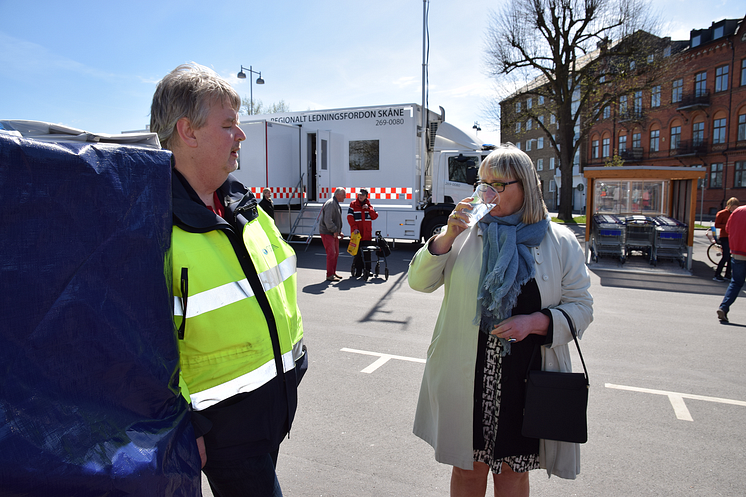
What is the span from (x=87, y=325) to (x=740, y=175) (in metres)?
42.0

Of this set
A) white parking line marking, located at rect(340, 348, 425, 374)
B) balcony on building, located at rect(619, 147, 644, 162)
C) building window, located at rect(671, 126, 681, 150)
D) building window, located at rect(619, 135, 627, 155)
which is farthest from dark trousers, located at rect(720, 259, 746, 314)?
building window, located at rect(619, 135, 627, 155)

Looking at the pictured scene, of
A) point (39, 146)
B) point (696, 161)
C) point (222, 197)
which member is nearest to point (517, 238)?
point (222, 197)

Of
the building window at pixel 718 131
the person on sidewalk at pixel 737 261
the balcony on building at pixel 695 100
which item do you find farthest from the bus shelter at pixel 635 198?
the balcony on building at pixel 695 100

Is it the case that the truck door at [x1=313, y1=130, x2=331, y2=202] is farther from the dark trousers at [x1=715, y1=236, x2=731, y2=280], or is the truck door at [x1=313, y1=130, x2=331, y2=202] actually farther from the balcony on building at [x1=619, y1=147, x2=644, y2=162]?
the balcony on building at [x1=619, y1=147, x2=644, y2=162]

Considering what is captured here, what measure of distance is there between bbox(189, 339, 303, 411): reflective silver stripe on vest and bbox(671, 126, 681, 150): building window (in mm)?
44735

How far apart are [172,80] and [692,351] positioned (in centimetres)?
570

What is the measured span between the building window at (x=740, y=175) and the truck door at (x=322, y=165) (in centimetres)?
3305

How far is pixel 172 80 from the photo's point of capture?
4.88ft

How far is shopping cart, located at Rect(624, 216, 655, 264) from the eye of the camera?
1109 cm

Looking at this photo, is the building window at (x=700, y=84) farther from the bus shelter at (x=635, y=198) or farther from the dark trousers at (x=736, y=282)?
the dark trousers at (x=736, y=282)

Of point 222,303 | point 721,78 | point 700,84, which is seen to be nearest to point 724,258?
point 222,303

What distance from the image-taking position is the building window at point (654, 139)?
39.8 meters

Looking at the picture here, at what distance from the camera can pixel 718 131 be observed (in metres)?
35.2

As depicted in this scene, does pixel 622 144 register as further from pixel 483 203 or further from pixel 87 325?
pixel 87 325
